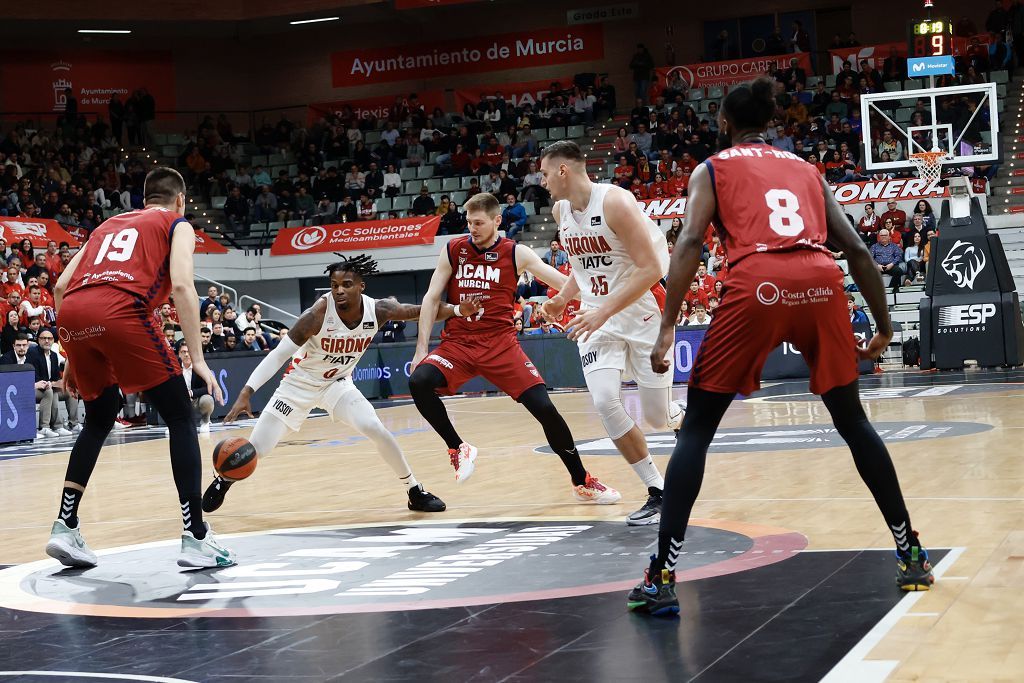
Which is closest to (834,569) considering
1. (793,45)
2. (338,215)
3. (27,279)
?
(27,279)

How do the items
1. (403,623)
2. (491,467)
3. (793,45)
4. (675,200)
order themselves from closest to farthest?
1. (403,623)
2. (491,467)
3. (675,200)
4. (793,45)

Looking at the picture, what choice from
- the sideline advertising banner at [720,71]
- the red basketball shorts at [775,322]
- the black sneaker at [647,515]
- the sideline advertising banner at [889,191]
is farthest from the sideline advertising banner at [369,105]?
the red basketball shorts at [775,322]

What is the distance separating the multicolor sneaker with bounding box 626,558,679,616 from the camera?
448cm

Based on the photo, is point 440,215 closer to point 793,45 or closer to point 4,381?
point 793,45

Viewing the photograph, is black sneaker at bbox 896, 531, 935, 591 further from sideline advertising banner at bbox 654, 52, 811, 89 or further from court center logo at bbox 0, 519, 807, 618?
sideline advertising banner at bbox 654, 52, 811, 89

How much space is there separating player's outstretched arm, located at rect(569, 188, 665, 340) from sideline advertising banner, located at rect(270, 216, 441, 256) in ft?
73.0

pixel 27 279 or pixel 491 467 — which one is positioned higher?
pixel 27 279

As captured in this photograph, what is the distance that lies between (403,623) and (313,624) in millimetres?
355

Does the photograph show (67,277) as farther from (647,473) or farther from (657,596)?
(657,596)

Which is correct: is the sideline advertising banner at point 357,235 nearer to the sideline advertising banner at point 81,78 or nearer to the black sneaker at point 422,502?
the sideline advertising banner at point 81,78

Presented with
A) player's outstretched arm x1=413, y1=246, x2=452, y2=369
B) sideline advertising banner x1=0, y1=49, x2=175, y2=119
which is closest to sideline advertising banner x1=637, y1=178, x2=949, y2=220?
player's outstretched arm x1=413, y1=246, x2=452, y2=369

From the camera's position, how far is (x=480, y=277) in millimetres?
8297

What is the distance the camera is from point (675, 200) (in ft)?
87.8

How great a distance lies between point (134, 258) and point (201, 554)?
1474 millimetres
